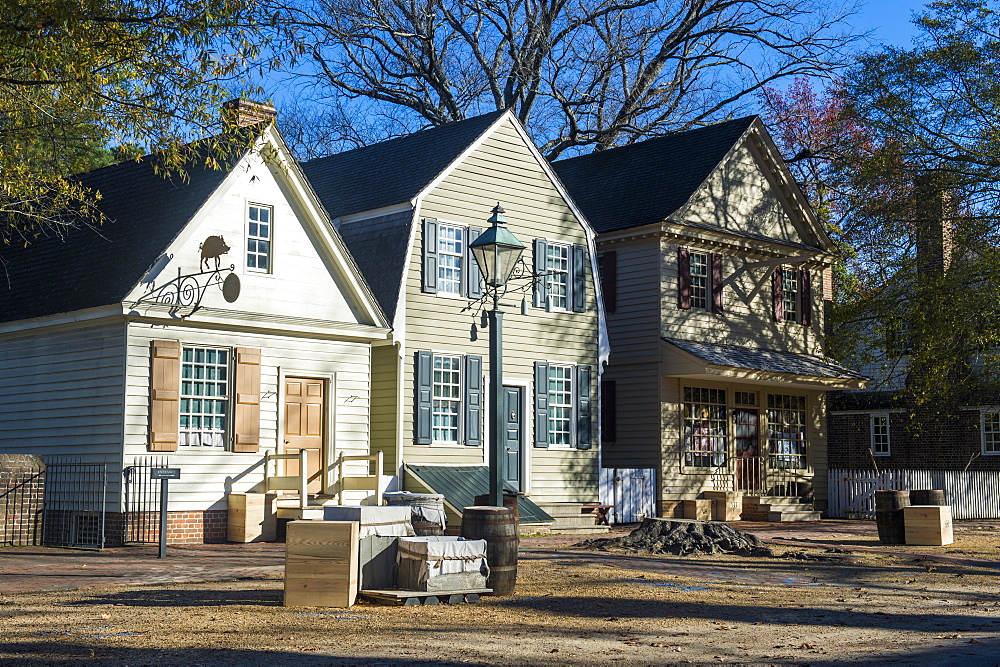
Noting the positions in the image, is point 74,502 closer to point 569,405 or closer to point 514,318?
point 514,318

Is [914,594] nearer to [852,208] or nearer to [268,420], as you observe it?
[268,420]

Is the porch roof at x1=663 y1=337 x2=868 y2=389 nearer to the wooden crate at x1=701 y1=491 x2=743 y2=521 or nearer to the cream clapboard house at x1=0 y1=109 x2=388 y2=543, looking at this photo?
the wooden crate at x1=701 y1=491 x2=743 y2=521

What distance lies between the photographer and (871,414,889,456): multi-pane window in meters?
38.3

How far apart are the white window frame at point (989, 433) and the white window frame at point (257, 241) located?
2371 centimetres

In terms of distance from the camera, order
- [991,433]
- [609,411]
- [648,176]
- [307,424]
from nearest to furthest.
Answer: [307,424] < [609,411] < [648,176] < [991,433]

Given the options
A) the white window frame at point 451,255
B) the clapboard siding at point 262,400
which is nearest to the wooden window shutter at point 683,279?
the white window frame at point 451,255

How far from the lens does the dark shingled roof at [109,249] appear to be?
19.0 m

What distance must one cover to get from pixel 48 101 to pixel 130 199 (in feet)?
21.8

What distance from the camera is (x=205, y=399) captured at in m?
19.2

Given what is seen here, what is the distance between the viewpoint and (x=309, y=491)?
20734 millimetres

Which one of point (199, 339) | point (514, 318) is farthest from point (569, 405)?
point (199, 339)

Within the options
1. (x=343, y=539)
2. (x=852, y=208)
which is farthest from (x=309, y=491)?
(x=852, y=208)

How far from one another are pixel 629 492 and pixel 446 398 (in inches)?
218

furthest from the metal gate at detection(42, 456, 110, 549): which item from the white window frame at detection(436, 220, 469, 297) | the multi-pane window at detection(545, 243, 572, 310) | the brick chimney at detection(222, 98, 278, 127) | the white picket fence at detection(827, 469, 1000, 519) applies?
the white picket fence at detection(827, 469, 1000, 519)
